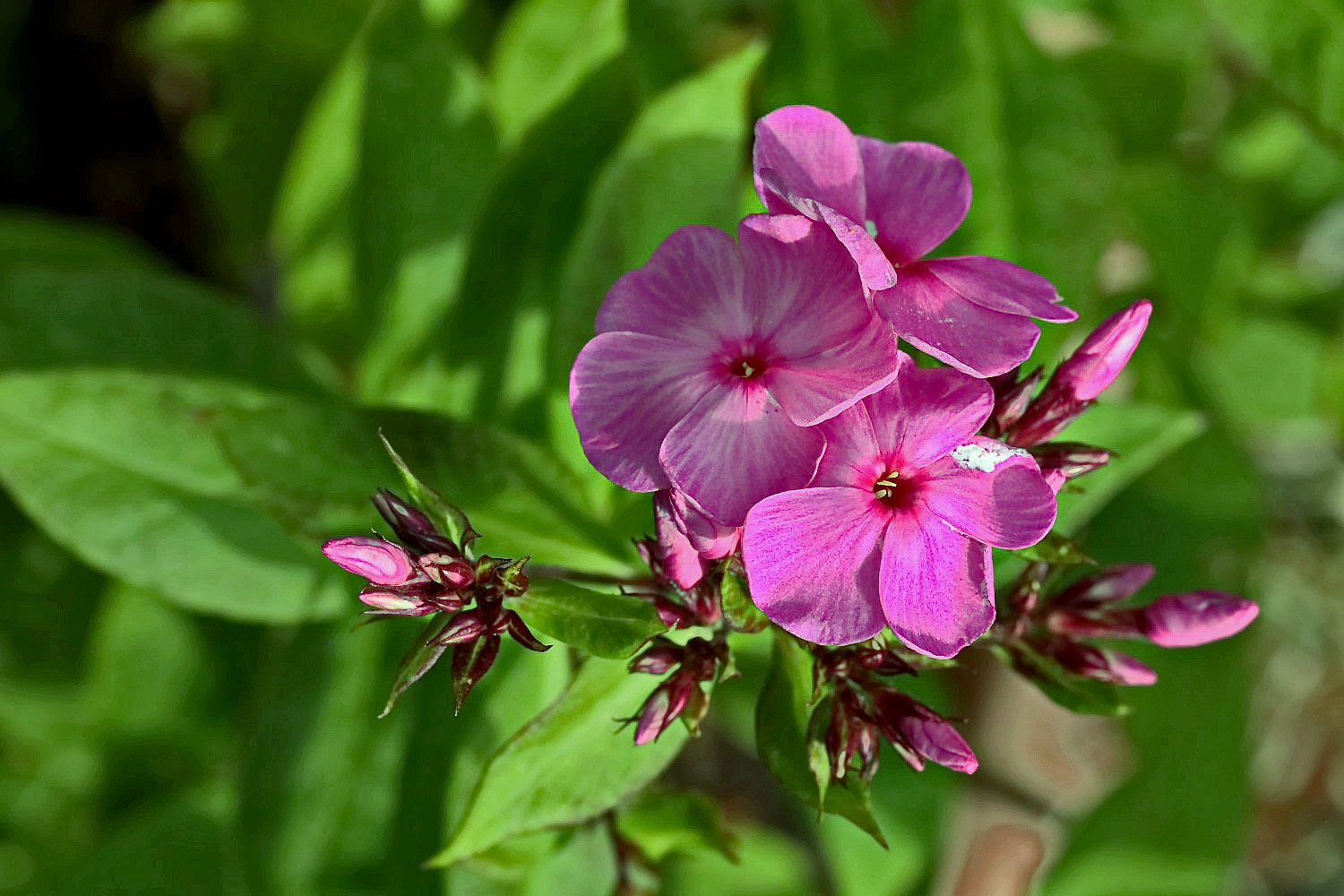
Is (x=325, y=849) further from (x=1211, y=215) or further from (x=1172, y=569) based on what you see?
(x=1211, y=215)

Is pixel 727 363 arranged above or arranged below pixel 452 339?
above

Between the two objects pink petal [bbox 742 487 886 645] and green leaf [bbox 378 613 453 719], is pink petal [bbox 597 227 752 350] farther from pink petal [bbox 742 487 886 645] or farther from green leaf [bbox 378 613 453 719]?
green leaf [bbox 378 613 453 719]

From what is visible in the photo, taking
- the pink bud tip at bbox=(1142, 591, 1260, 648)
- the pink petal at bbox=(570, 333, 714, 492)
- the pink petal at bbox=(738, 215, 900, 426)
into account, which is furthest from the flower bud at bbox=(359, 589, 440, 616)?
the pink bud tip at bbox=(1142, 591, 1260, 648)

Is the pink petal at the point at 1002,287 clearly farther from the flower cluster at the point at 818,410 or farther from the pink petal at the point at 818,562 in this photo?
the pink petal at the point at 818,562

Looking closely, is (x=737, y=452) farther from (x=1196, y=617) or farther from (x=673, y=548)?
(x=1196, y=617)

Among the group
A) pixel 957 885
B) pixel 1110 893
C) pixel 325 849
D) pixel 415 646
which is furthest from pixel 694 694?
pixel 957 885

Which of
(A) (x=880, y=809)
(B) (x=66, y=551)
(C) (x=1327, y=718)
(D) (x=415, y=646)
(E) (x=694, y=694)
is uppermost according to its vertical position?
(D) (x=415, y=646)

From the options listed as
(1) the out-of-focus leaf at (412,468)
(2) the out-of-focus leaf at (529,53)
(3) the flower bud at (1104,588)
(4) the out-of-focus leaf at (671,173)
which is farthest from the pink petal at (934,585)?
(2) the out-of-focus leaf at (529,53)

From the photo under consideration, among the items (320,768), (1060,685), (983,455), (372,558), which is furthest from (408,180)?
(1060,685)
